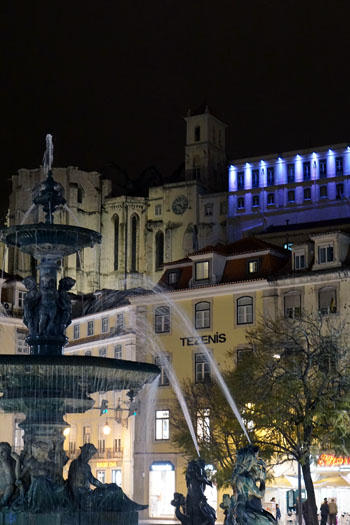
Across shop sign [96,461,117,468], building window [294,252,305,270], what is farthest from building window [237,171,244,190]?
building window [294,252,305,270]

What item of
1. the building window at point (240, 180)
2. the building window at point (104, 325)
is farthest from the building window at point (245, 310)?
the building window at point (240, 180)

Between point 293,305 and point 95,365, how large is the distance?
123ft

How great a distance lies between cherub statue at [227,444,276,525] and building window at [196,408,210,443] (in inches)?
1089

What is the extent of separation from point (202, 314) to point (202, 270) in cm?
273

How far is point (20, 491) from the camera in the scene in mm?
21703

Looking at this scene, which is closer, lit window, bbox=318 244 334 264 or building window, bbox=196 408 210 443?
building window, bbox=196 408 210 443

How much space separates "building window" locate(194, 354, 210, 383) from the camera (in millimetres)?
59031

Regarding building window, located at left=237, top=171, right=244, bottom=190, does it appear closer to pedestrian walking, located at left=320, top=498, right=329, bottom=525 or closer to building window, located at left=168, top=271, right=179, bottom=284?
building window, located at left=168, top=271, right=179, bottom=284

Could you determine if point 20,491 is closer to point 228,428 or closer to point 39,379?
point 39,379

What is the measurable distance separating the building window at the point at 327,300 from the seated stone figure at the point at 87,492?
34261 mm

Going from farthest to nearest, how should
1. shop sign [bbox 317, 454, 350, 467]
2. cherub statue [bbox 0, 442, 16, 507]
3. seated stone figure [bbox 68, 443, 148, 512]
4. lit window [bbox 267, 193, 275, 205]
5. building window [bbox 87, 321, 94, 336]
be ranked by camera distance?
lit window [bbox 267, 193, 275, 205], building window [bbox 87, 321, 94, 336], shop sign [bbox 317, 454, 350, 467], seated stone figure [bbox 68, 443, 148, 512], cherub statue [bbox 0, 442, 16, 507]

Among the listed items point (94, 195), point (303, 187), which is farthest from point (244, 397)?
point (94, 195)

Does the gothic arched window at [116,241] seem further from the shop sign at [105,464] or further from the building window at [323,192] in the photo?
the shop sign at [105,464]

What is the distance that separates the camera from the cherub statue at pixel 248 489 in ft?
64.3
